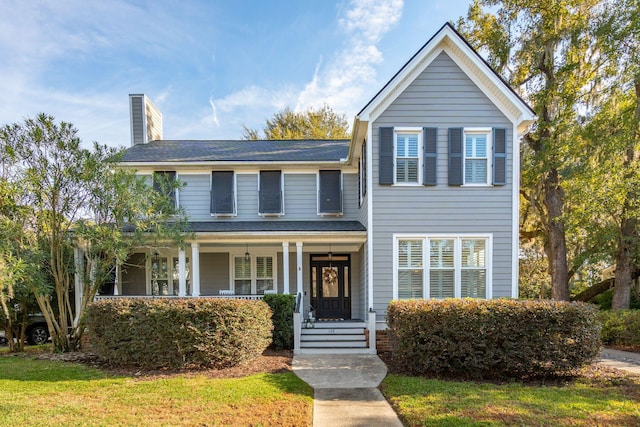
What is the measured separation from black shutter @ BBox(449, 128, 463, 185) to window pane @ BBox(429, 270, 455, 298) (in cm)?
242

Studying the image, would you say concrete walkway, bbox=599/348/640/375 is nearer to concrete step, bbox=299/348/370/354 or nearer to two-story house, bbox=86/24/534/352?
two-story house, bbox=86/24/534/352

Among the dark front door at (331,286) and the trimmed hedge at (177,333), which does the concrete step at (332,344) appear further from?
the dark front door at (331,286)

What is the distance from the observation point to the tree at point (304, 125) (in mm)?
25500

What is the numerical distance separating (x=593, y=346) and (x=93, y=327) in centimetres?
1021

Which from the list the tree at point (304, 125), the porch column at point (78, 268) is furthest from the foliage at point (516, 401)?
the tree at point (304, 125)

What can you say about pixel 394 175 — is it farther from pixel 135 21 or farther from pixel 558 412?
pixel 135 21

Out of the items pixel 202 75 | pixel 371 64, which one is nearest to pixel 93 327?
pixel 202 75

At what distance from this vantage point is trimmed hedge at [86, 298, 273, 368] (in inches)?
273

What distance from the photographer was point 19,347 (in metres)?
9.33

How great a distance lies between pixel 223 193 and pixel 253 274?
3019 millimetres

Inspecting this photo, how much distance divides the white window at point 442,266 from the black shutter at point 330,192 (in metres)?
3.08

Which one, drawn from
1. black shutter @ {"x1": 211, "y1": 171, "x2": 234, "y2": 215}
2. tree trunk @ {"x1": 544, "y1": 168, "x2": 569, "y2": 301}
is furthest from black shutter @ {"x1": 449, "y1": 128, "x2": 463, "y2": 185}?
tree trunk @ {"x1": 544, "y1": 168, "x2": 569, "y2": 301}

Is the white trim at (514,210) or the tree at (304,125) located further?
the tree at (304,125)

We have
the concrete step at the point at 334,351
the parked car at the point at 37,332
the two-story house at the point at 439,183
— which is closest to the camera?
the concrete step at the point at 334,351
